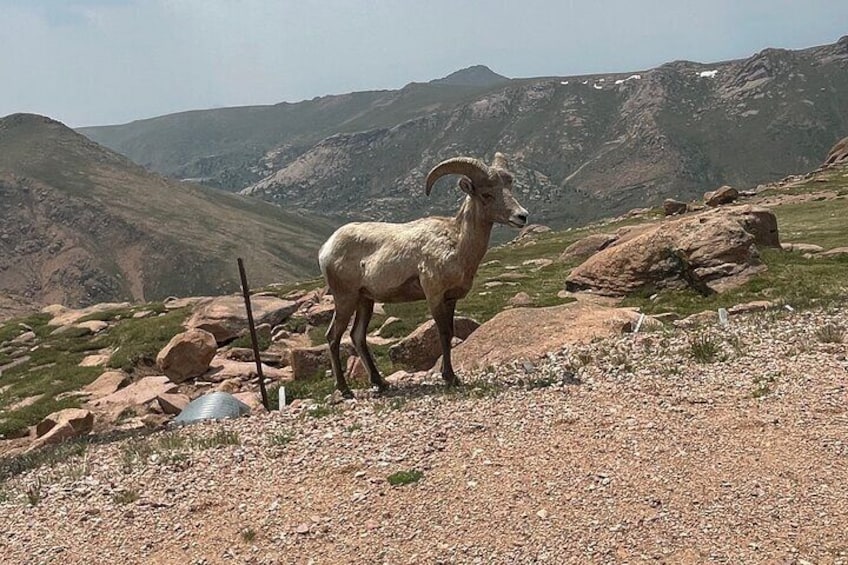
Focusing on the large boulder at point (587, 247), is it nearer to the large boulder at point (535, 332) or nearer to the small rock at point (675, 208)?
the small rock at point (675, 208)

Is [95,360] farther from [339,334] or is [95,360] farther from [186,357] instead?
[339,334]

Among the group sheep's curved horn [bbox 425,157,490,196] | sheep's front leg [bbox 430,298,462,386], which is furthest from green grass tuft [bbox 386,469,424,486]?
sheep's curved horn [bbox 425,157,490,196]

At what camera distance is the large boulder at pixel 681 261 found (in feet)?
92.8

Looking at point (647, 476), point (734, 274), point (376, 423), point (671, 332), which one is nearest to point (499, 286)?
point (734, 274)

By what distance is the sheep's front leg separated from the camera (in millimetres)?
14672

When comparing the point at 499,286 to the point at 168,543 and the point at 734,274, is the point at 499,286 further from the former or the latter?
the point at 168,543

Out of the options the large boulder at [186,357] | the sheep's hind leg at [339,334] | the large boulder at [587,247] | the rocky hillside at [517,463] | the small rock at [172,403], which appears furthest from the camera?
the large boulder at [587,247]

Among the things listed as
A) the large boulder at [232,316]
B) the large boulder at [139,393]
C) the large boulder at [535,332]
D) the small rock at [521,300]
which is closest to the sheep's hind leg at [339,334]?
the large boulder at [535,332]

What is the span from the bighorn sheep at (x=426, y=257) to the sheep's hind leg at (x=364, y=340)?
2 cm

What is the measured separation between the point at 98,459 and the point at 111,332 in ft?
108

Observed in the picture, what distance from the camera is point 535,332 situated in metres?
18.8

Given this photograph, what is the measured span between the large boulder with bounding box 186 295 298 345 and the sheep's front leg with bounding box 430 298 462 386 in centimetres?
2199

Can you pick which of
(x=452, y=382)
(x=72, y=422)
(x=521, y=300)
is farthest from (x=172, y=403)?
(x=521, y=300)

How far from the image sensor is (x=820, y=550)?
7855mm
